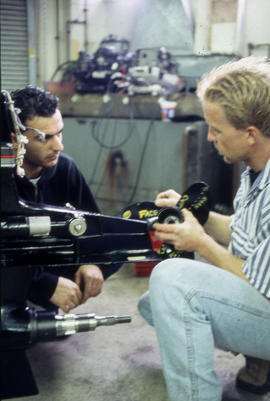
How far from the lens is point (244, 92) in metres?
0.93

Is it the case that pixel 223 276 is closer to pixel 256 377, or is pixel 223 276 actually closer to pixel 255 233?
pixel 255 233

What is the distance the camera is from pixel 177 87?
9.17 feet

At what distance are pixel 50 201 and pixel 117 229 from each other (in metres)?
0.40

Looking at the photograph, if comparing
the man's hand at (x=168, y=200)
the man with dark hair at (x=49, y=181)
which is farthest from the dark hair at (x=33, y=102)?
the man's hand at (x=168, y=200)

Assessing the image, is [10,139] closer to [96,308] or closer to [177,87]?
[96,308]

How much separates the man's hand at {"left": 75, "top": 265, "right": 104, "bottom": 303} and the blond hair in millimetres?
448

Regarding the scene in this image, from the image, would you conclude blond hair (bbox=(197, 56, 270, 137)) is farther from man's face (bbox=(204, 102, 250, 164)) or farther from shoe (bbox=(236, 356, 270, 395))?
shoe (bbox=(236, 356, 270, 395))

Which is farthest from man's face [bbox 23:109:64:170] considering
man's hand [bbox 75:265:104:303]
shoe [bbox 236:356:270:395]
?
shoe [bbox 236:356:270:395]

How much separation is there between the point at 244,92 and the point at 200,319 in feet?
1.59

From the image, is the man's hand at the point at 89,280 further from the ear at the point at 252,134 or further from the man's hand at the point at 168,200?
the ear at the point at 252,134

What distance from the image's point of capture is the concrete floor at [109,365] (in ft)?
4.09

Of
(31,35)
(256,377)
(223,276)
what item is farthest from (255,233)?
(31,35)

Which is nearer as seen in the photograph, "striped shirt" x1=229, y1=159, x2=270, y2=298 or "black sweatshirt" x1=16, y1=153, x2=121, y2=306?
"striped shirt" x1=229, y1=159, x2=270, y2=298

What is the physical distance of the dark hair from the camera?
1092 millimetres
